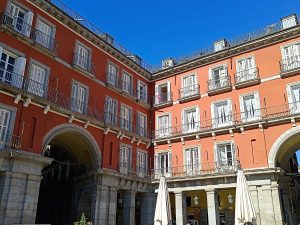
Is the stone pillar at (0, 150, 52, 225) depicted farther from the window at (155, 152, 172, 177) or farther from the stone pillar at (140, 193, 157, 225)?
Result: the window at (155, 152, 172, 177)

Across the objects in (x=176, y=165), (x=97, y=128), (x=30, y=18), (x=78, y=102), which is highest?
(x=30, y=18)

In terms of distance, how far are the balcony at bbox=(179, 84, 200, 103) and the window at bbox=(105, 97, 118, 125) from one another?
21.0ft

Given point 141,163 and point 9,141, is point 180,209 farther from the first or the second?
point 9,141

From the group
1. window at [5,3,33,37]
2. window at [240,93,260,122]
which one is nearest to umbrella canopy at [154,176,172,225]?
window at [240,93,260,122]

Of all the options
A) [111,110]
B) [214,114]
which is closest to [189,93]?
[214,114]

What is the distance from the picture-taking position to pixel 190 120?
2644 cm

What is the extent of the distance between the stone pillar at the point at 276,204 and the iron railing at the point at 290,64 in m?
8.78

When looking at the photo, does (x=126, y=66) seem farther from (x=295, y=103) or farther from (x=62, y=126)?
(x=295, y=103)

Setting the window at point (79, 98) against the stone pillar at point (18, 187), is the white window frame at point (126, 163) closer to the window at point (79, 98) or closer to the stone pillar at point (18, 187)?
the window at point (79, 98)

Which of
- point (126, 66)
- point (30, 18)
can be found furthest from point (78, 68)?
point (126, 66)

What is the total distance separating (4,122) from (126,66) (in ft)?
43.2

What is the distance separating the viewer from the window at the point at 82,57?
22.0 meters

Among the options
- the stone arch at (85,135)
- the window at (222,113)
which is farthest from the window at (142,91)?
the stone arch at (85,135)

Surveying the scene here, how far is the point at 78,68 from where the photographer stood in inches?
847
